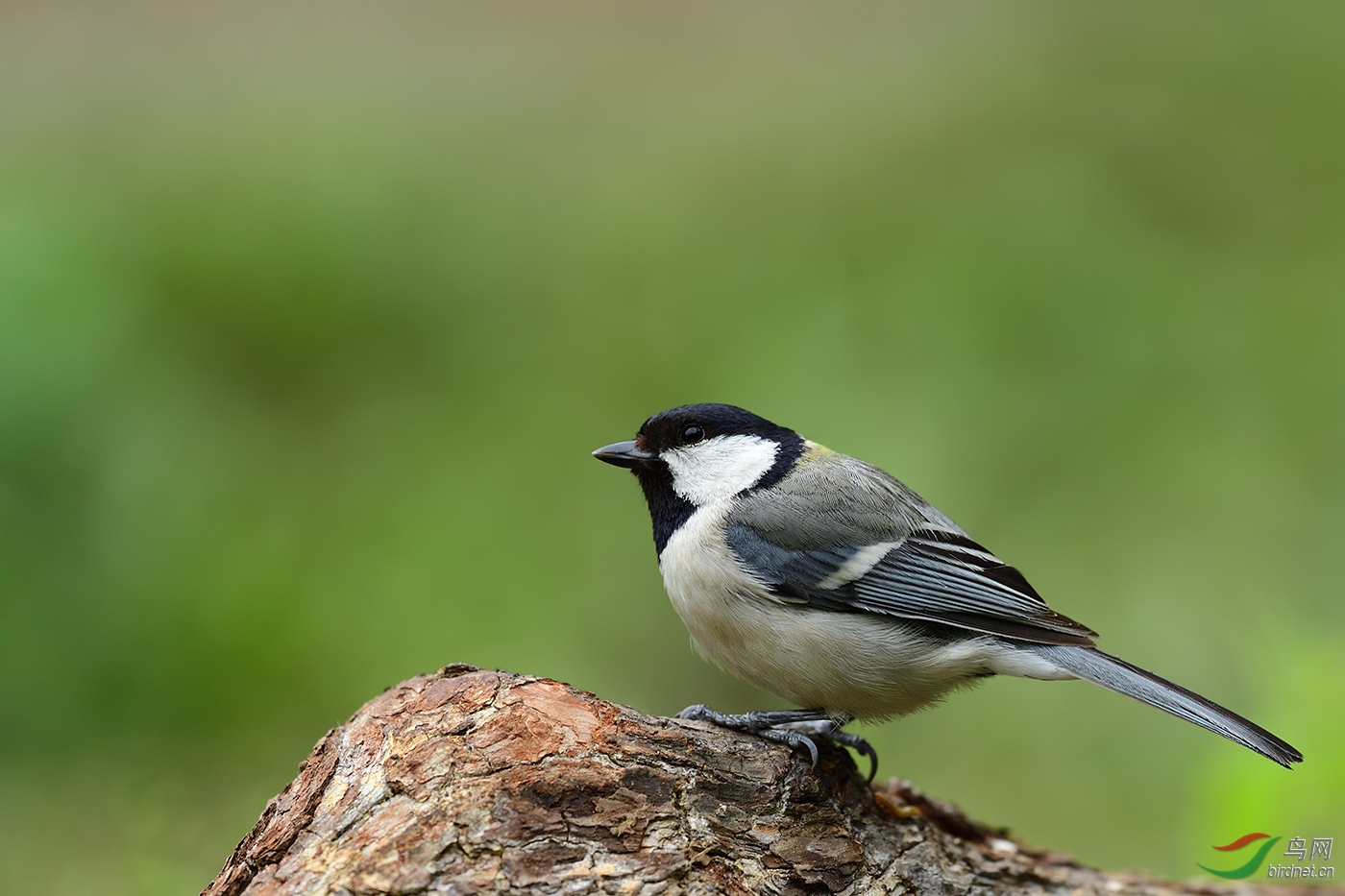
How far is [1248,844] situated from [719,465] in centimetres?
184

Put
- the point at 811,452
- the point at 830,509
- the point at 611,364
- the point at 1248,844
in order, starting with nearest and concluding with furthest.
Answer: the point at 830,509
the point at 1248,844
the point at 811,452
the point at 611,364

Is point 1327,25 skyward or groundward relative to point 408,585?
skyward

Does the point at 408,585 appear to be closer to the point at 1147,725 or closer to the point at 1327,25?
the point at 1147,725

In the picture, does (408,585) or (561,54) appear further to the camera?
(561,54)

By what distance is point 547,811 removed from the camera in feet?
6.44

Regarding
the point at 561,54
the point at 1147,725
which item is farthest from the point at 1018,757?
the point at 561,54

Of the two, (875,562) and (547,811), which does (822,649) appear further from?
(547,811)

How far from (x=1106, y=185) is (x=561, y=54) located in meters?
3.58

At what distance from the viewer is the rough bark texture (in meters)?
1.88

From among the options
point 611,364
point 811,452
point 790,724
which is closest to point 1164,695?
point 790,724

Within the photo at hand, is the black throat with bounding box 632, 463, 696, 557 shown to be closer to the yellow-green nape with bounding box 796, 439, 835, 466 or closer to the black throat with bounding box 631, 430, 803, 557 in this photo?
the black throat with bounding box 631, 430, 803, 557

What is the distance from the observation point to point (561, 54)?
22.6 ft

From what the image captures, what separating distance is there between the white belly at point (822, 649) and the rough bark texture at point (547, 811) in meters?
0.23

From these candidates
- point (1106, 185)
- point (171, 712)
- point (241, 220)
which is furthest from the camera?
point (1106, 185)
